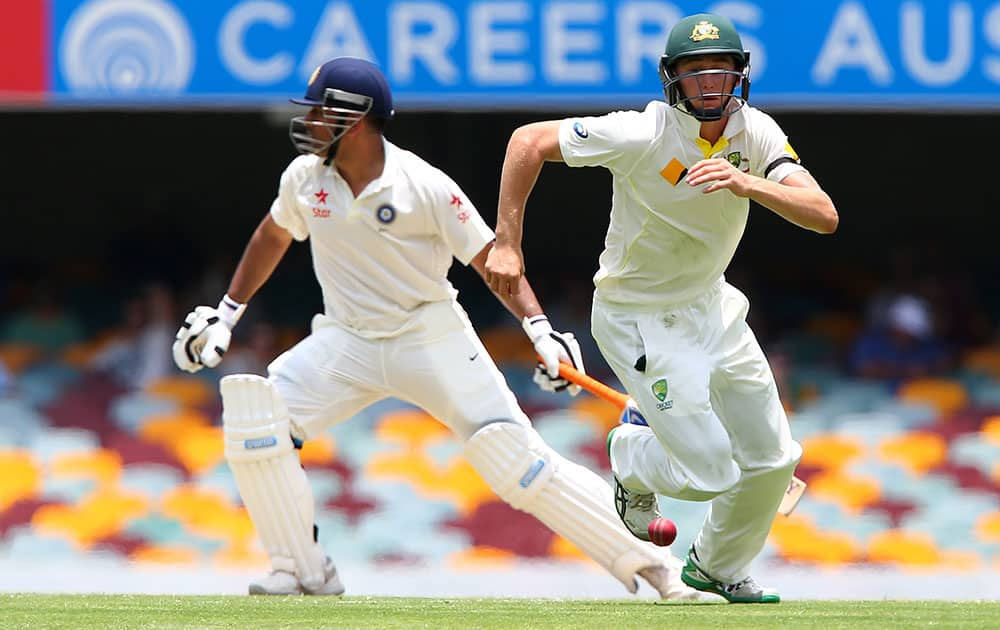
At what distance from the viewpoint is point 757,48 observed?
9570mm

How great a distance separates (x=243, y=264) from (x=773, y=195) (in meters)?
2.39

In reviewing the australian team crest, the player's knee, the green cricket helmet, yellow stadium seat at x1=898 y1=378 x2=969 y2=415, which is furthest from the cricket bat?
yellow stadium seat at x1=898 y1=378 x2=969 y2=415

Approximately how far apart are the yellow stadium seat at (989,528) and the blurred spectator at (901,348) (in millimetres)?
1367

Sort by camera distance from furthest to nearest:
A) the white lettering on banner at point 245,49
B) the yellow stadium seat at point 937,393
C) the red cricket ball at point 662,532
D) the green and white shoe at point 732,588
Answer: the yellow stadium seat at point 937,393
the white lettering on banner at point 245,49
the green and white shoe at point 732,588
the red cricket ball at point 662,532

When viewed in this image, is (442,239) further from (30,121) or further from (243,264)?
(30,121)

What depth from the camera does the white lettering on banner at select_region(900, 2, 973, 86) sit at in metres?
9.53

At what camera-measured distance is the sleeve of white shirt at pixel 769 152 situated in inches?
192

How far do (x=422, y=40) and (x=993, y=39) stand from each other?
10.3 ft

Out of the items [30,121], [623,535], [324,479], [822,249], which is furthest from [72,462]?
[822,249]

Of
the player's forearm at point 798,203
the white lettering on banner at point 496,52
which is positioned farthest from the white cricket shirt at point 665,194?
the white lettering on banner at point 496,52

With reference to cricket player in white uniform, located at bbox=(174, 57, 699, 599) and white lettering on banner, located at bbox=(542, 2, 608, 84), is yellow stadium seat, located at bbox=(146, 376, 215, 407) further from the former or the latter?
cricket player in white uniform, located at bbox=(174, 57, 699, 599)

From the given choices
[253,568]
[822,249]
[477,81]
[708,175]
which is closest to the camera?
[708,175]

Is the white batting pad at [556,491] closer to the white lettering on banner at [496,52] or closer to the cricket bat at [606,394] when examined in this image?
the cricket bat at [606,394]

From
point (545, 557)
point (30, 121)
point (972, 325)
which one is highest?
point (30, 121)
